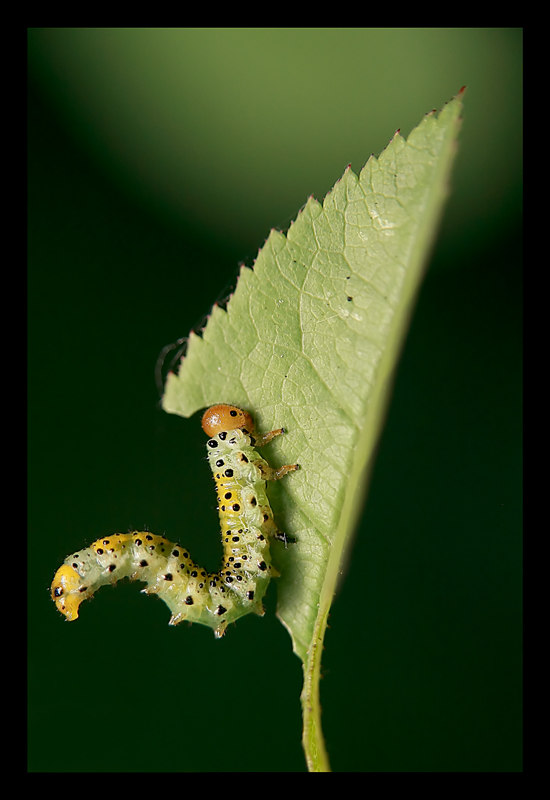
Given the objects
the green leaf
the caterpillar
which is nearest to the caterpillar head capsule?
the caterpillar

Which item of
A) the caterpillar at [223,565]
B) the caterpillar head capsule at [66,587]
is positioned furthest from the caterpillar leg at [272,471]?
the caterpillar head capsule at [66,587]

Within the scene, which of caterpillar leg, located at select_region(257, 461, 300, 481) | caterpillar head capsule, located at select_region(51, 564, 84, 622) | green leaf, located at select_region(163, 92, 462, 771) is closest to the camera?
green leaf, located at select_region(163, 92, 462, 771)

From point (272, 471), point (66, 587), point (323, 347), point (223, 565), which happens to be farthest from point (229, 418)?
point (66, 587)

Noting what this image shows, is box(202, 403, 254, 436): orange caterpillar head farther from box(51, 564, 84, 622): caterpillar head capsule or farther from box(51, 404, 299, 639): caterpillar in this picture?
box(51, 564, 84, 622): caterpillar head capsule

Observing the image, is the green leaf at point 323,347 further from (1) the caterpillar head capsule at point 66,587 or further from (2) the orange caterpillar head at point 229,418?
(1) the caterpillar head capsule at point 66,587

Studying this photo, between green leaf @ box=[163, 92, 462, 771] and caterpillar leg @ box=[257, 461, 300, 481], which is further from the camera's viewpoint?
caterpillar leg @ box=[257, 461, 300, 481]

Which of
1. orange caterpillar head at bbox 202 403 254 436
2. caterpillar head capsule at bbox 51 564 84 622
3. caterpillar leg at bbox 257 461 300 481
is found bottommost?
caterpillar head capsule at bbox 51 564 84 622

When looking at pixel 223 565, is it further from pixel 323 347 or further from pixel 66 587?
pixel 323 347

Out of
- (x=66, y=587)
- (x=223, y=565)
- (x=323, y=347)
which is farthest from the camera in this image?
(x=223, y=565)
